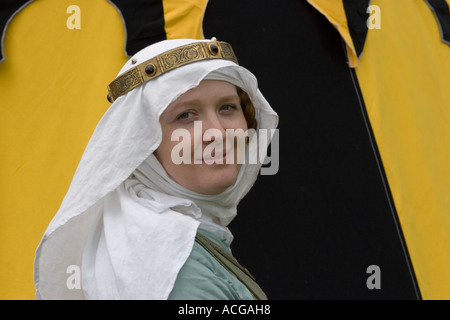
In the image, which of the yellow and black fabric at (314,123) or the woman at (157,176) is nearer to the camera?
the woman at (157,176)

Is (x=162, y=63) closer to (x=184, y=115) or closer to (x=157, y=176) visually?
(x=184, y=115)

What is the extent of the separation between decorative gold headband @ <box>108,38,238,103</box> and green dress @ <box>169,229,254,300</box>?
373mm

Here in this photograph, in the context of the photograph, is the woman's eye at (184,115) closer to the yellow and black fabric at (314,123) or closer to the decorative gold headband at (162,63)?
the decorative gold headband at (162,63)

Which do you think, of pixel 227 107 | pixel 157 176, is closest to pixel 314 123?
pixel 227 107

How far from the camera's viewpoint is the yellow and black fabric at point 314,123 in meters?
2.35

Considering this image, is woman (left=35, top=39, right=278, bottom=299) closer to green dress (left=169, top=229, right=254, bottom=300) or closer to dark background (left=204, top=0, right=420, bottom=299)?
green dress (left=169, top=229, right=254, bottom=300)

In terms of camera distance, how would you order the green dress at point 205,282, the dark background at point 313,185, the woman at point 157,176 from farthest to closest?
1. the dark background at point 313,185
2. the woman at point 157,176
3. the green dress at point 205,282

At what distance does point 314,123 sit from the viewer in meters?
2.50

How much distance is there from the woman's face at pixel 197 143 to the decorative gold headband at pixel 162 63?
0.06 meters

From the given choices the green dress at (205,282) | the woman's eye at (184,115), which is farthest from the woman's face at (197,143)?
the green dress at (205,282)

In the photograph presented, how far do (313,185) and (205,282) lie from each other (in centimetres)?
126

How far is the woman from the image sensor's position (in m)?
1.37
